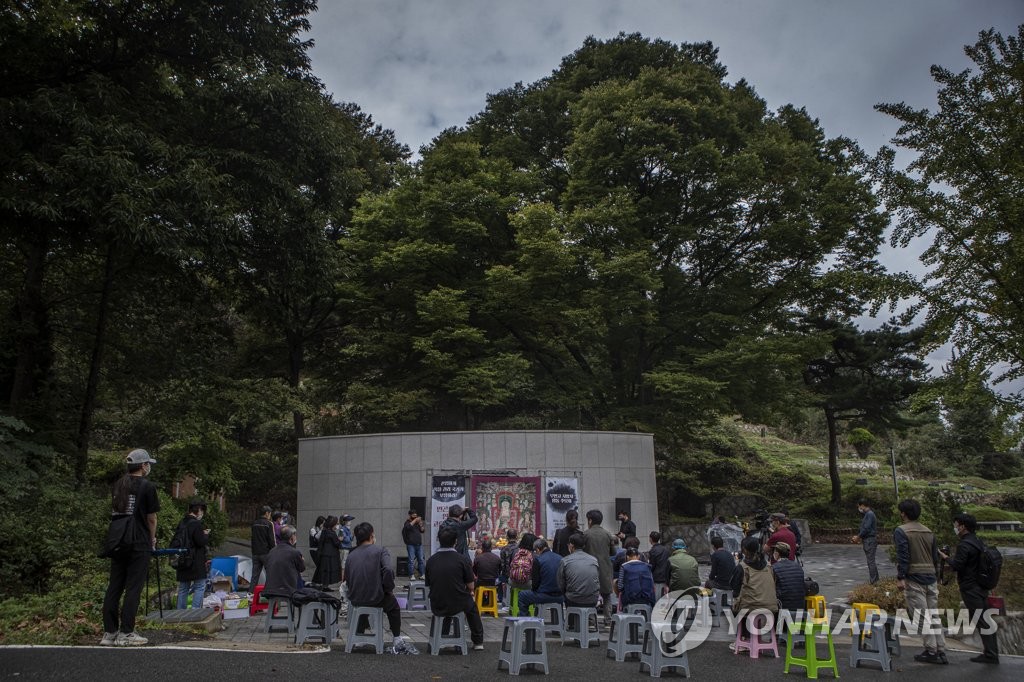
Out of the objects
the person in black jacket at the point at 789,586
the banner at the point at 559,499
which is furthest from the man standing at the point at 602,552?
the banner at the point at 559,499

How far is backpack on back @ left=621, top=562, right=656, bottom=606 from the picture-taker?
396 inches

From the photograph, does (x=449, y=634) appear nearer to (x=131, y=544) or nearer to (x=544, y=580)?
(x=544, y=580)

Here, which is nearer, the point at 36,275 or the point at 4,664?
the point at 4,664

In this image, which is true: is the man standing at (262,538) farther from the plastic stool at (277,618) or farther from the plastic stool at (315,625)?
the plastic stool at (315,625)

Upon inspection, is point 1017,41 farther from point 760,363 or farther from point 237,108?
point 237,108

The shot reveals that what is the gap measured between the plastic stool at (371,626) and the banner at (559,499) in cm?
934

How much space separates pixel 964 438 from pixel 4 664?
156ft

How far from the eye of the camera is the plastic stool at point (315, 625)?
8852 mm

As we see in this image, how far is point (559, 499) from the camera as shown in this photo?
17.7 meters

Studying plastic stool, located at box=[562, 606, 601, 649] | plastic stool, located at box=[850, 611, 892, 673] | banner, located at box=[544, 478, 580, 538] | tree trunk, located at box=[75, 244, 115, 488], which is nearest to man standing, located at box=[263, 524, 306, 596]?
plastic stool, located at box=[562, 606, 601, 649]

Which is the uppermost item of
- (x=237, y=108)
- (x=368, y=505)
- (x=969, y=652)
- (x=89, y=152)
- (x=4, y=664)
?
(x=237, y=108)

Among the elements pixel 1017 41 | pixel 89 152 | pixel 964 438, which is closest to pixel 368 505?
pixel 89 152

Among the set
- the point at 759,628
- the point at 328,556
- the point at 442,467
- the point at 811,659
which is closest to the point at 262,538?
the point at 328,556

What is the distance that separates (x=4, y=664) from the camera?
22.4ft
